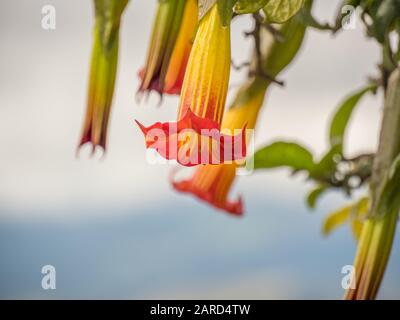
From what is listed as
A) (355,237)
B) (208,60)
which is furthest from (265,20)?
(355,237)

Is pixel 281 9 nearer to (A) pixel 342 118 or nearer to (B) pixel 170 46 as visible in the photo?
(B) pixel 170 46

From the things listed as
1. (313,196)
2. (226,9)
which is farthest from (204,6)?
(313,196)

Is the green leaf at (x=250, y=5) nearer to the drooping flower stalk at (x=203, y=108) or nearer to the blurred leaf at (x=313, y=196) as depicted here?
the drooping flower stalk at (x=203, y=108)

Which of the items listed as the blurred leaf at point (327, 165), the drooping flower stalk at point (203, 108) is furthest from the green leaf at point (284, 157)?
the drooping flower stalk at point (203, 108)

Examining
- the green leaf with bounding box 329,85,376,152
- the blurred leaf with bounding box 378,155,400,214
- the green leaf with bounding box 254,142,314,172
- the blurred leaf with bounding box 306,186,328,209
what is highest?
the green leaf with bounding box 329,85,376,152

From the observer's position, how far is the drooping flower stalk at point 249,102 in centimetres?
50

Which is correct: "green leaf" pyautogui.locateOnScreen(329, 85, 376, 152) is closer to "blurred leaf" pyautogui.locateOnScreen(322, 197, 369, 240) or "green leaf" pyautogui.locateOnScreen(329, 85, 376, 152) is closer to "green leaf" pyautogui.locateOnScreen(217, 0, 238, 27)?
"blurred leaf" pyautogui.locateOnScreen(322, 197, 369, 240)

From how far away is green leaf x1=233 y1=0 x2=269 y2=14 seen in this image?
0.42 m

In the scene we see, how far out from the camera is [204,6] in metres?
0.43

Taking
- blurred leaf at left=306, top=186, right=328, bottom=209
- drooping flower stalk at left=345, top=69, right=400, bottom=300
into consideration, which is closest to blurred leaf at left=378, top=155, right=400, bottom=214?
drooping flower stalk at left=345, top=69, right=400, bottom=300

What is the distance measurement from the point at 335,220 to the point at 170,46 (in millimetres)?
270

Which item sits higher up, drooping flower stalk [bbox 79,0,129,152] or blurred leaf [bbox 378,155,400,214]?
drooping flower stalk [bbox 79,0,129,152]

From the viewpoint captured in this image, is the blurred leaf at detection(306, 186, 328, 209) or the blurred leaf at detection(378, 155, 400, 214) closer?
the blurred leaf at detection(378, 155, 400, 214)
